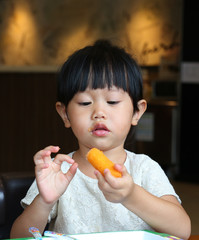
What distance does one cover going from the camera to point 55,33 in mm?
7363

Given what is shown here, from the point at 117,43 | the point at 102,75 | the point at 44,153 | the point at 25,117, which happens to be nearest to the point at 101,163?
the point at 44,153

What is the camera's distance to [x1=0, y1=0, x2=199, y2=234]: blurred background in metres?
4.52

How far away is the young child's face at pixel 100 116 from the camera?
1.22m

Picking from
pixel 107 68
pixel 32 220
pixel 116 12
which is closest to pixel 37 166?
pixel 32 220

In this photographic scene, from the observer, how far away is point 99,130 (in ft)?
3.99

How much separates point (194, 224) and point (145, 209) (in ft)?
9.06

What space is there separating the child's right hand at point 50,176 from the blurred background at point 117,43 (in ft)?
8.46

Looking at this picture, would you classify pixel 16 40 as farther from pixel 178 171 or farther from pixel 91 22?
pixel 178 171

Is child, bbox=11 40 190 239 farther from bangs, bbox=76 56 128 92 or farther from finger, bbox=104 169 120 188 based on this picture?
finger, bbox=104 169 120 188

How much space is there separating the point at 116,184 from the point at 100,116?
0.28 meters

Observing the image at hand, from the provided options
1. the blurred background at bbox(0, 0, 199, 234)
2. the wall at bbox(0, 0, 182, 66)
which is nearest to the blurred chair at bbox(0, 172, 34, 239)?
the blurred background at bbox(0, 0, 199, 234)

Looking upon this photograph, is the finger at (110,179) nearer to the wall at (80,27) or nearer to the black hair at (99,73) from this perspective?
the black hair at (99,73)

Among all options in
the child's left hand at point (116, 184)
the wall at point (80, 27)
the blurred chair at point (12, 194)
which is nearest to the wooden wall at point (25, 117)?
the wall at point (80, 27)

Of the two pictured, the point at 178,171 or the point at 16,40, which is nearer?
the point at 178,171
